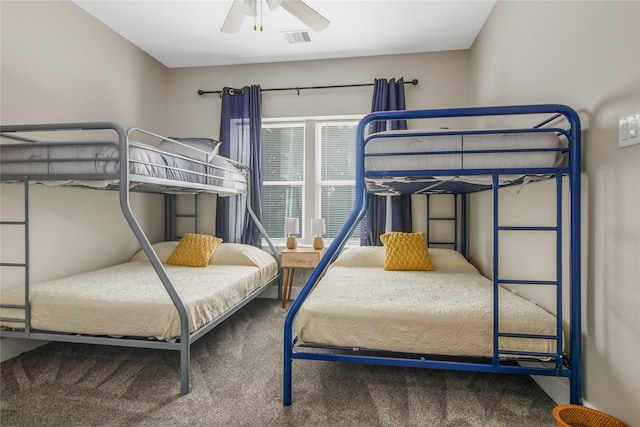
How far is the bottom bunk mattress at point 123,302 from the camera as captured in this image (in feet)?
6.35

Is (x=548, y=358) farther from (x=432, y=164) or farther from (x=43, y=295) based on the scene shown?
(x=43, y=295)

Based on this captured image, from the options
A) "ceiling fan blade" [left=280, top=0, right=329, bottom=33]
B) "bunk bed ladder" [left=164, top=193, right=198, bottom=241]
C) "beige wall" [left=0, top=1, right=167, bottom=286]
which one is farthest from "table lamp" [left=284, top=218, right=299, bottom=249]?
"ceiling fan blade" [left=280, top=0, right=329, bottom=33]

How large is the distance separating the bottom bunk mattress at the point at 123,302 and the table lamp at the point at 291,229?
923mm

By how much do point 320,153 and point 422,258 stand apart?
163 centimetres

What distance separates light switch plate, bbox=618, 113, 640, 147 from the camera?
51.5 inches

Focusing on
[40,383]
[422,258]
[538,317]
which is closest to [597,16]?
[538,317]

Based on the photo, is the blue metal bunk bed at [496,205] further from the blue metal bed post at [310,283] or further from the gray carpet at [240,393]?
the gray carpet at [240,393]

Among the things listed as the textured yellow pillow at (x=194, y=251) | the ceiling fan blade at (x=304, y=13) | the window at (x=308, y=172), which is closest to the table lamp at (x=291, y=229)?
the window at (x=308, y=172)

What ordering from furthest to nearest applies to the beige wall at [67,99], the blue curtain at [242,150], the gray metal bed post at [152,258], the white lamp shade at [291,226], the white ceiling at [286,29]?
the blue curtain at [242,150] < the white lamp shade at [291,226] < the white ceiling at [286,29] < the beige wall at [67,99] < the gray metal bed post at [152,258]

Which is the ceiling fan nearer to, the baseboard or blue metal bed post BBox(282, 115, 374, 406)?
blue metal bed post BBox(282, 115, 374, 406)

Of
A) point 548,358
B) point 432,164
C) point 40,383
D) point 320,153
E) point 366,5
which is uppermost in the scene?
point 366,5

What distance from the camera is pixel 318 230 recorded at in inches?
143

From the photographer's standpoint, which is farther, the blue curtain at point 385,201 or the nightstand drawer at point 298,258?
the blue curtain at point 385,201

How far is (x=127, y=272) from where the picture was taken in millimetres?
2840
